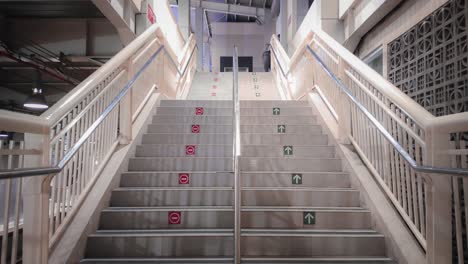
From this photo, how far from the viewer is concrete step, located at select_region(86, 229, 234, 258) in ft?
8.55

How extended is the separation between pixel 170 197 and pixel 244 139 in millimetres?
1363

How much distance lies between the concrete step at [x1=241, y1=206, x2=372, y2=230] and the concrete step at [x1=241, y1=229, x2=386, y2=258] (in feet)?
0.72

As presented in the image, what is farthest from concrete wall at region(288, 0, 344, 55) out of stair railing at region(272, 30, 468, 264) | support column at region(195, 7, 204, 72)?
support column at region(195, 7, 204, 72)

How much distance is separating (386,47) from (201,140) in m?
2.69

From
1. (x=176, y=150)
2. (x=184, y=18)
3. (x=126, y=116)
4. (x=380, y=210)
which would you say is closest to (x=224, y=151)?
(x=176, y=150)

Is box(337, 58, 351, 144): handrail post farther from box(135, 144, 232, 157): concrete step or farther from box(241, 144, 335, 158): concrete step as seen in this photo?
box(135, 144, 232, 157): concrete step

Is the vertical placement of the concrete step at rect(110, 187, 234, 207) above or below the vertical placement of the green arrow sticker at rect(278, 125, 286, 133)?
below

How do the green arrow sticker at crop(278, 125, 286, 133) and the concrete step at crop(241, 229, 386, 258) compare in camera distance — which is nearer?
the concrete step at crop(241, 229, 386, 258)

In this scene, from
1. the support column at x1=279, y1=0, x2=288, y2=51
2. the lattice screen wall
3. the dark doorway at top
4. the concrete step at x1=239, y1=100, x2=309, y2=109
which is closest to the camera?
the lattice screen wall

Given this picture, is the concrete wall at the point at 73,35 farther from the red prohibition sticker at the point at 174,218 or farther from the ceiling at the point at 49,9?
the red prohibition sticker at the point at 174,218

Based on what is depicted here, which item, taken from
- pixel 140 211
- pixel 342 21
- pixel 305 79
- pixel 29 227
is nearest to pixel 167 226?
pixel 140 211

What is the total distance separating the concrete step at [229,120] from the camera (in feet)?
15.1

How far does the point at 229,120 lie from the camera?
469 centimetres

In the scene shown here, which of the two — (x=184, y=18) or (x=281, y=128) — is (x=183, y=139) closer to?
(x=281, y=128)
